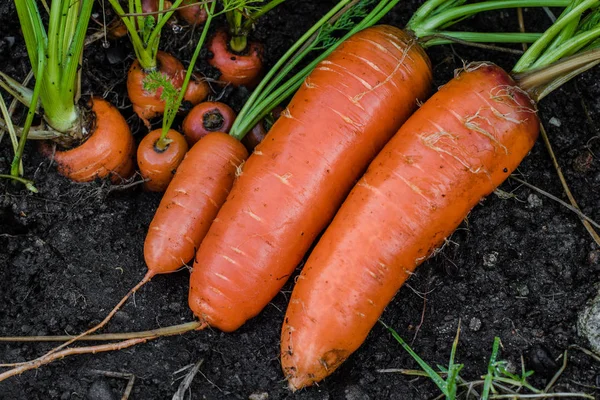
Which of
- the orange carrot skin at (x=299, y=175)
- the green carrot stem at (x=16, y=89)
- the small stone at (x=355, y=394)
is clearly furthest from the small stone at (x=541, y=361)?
the green carrot stem at (x=16, y=89)

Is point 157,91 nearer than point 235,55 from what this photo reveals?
Yes

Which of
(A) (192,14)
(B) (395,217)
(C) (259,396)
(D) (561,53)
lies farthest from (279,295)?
(D) (561,53)

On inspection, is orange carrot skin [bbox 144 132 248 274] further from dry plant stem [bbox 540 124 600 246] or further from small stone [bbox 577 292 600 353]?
small stone [bbox 577 292 600 353]

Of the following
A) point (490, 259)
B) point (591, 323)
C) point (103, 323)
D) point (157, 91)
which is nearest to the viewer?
point (591, 323)

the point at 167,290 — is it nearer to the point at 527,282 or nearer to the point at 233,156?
the point at 233,156

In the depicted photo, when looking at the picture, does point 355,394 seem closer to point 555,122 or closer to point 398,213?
point 398,213

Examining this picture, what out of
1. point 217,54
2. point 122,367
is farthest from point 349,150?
point 122,367

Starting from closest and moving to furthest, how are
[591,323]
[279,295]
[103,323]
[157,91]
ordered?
1. [591,323]
2. [103,323]
3. [279,295]
4. [157,91]
